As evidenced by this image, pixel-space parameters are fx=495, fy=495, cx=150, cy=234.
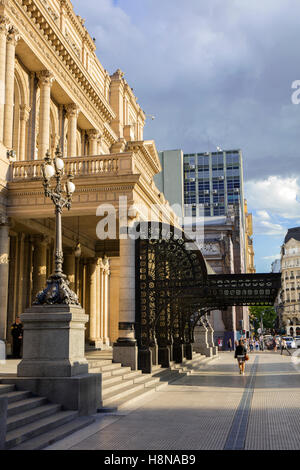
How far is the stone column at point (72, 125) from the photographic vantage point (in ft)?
88.4

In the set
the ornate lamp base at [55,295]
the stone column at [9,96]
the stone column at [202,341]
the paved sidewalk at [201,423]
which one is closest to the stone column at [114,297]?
the stone column at [202,341]

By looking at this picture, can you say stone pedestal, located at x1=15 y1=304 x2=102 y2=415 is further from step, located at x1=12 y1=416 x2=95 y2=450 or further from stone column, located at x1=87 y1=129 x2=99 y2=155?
stone column, located at x1=87 y1=129 x2=99 y2=155

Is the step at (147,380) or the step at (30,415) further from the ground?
the step at (30,415)

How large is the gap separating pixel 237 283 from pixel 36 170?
37.1ft

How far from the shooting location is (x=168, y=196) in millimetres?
113562

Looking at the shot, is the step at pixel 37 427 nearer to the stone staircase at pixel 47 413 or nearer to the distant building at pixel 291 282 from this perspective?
the stone staircase at pixel 47 413

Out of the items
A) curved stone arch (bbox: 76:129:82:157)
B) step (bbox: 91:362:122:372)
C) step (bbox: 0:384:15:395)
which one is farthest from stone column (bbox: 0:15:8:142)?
step (bbox: 0:384:15:395)

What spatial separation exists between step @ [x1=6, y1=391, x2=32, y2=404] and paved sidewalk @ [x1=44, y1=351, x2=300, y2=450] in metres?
1.52

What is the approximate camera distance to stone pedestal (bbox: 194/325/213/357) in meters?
37.7

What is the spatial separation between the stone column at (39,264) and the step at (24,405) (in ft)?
41.7

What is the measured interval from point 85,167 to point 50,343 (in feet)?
31.2

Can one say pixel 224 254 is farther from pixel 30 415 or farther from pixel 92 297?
pixel 30 415

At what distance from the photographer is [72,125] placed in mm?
27156
